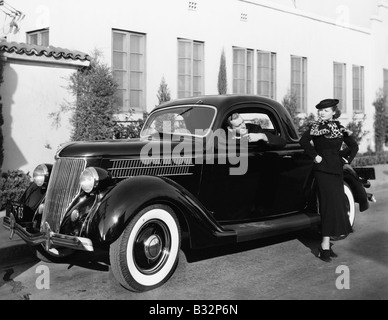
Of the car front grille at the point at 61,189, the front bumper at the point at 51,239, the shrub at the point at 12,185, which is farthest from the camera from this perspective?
the shrub at the point at 12,185

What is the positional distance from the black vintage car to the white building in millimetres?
5313

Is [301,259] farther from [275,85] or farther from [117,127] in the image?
[275,85]

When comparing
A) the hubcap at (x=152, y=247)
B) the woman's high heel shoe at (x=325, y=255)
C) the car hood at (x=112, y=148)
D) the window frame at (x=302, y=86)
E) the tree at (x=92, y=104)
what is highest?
the window frame at (x=302, y=86)

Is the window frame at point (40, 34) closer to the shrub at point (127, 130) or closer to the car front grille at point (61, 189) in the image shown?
the shrub at point (127, 130)

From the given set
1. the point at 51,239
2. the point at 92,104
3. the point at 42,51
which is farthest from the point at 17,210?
the point at 92,104

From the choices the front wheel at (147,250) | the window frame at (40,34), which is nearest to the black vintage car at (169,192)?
the front wheel at (147,250)

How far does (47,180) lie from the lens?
18.5 feet

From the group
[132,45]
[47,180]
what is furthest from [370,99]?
[47,180]

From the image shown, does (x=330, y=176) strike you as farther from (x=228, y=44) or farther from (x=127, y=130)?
(x=228, y=44)

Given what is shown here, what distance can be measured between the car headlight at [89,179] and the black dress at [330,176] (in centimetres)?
240

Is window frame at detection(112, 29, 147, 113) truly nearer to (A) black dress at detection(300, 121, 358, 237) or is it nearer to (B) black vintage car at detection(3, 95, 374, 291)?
(B) black vintage car at detection(3, 95, 374, 291)

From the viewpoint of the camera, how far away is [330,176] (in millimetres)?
5574

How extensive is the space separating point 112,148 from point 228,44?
30.5 ft

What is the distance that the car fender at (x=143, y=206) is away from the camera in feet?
14.3
